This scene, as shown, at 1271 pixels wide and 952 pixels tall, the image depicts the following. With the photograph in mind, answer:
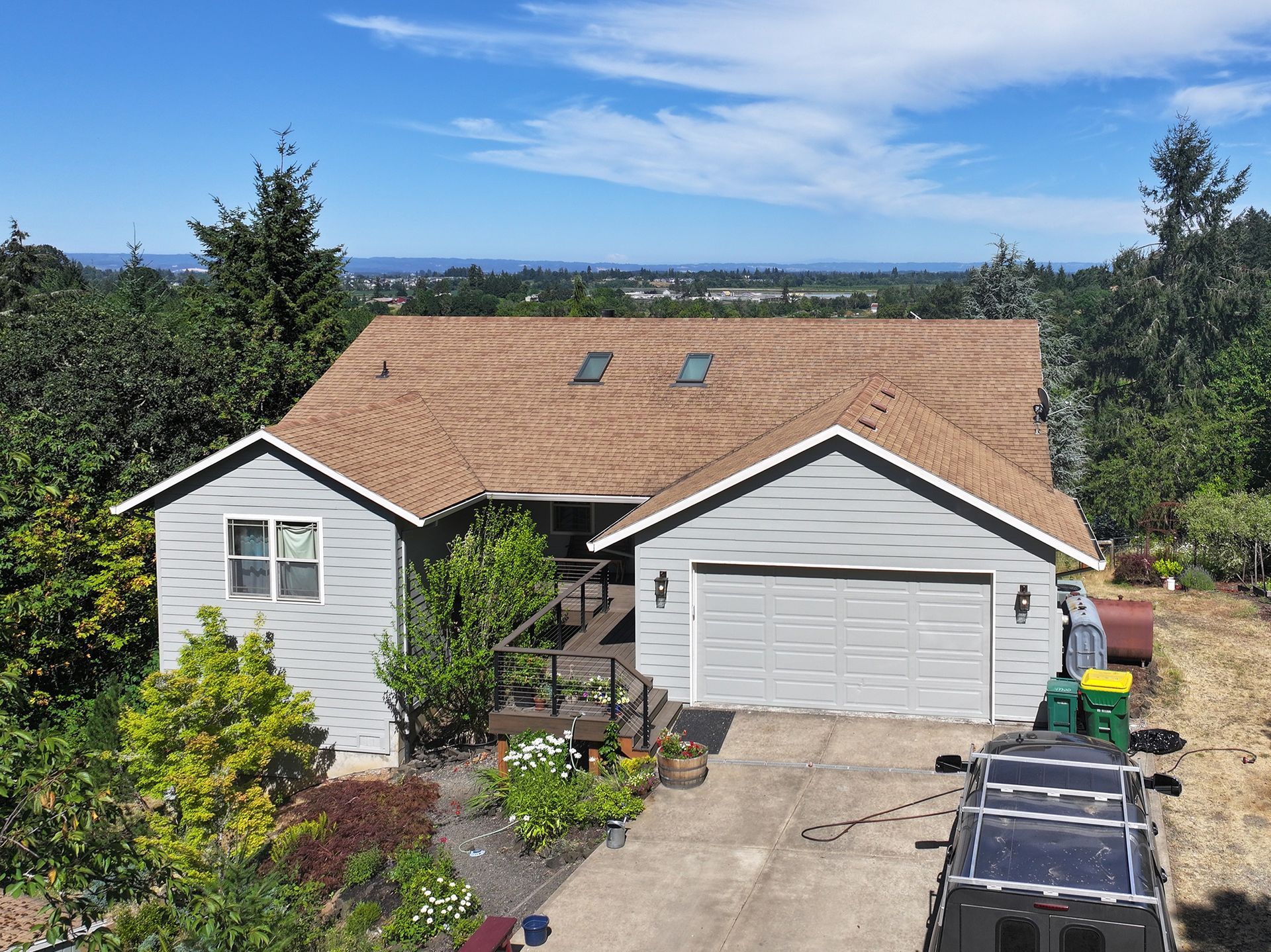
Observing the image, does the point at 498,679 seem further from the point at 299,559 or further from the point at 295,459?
the point at 295,459

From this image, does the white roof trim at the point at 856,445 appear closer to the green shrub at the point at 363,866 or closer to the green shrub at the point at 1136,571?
the green shrub at the point at 363,866

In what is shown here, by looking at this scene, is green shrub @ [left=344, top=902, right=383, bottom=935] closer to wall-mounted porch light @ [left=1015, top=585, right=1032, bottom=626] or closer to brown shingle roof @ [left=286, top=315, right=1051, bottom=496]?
brown shingle roof @ [left=286, top=315, right=1051, bottom=496]

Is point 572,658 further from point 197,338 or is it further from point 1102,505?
point 1102,505

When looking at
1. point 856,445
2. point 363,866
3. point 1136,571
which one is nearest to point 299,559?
point 363,866

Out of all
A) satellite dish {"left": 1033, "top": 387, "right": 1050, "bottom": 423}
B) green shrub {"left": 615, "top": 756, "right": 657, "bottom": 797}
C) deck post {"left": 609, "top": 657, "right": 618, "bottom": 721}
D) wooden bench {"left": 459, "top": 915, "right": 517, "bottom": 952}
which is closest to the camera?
wooden bench {"left": 459, "top": 915, "right": 517, "bottom": 952}

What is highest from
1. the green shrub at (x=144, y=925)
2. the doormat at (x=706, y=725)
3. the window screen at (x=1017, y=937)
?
the window screen at (x=1017, y=937)

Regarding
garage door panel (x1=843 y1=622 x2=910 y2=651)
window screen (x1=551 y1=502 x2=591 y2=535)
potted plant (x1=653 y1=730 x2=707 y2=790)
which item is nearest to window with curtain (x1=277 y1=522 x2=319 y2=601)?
window screen (x1=551 y1=502 x2=591 y2=535)

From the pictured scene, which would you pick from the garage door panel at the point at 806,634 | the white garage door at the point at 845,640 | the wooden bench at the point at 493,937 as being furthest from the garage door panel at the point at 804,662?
the wooden bench at the point at 493,937
